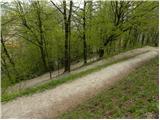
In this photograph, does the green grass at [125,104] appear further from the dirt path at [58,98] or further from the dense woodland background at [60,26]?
the dense woodland background at [60,26]

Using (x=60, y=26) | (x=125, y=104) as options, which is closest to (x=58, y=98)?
(x=125, y=104)

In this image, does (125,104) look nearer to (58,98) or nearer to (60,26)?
(58,98)

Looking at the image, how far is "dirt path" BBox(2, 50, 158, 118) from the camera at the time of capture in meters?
9.67

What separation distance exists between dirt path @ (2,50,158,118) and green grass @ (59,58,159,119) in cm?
53

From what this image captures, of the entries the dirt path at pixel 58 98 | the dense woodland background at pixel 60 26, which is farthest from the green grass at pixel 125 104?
the dense woodland background at pixel 60 26

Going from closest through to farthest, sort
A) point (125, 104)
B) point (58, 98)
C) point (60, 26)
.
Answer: point (125, 104) → point (58, 98) → point (60, 26)

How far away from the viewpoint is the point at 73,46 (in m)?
24.8

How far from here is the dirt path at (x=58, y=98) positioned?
31.7ft

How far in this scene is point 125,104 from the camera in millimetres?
8906

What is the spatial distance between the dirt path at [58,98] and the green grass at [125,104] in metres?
0.53

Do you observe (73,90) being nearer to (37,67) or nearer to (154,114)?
(154,114)

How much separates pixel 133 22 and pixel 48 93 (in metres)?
12.6

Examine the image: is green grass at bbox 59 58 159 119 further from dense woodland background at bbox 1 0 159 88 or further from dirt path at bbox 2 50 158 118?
dense woodland background at bbox 1 0 159 88

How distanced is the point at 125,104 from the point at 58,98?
3.14 meters
